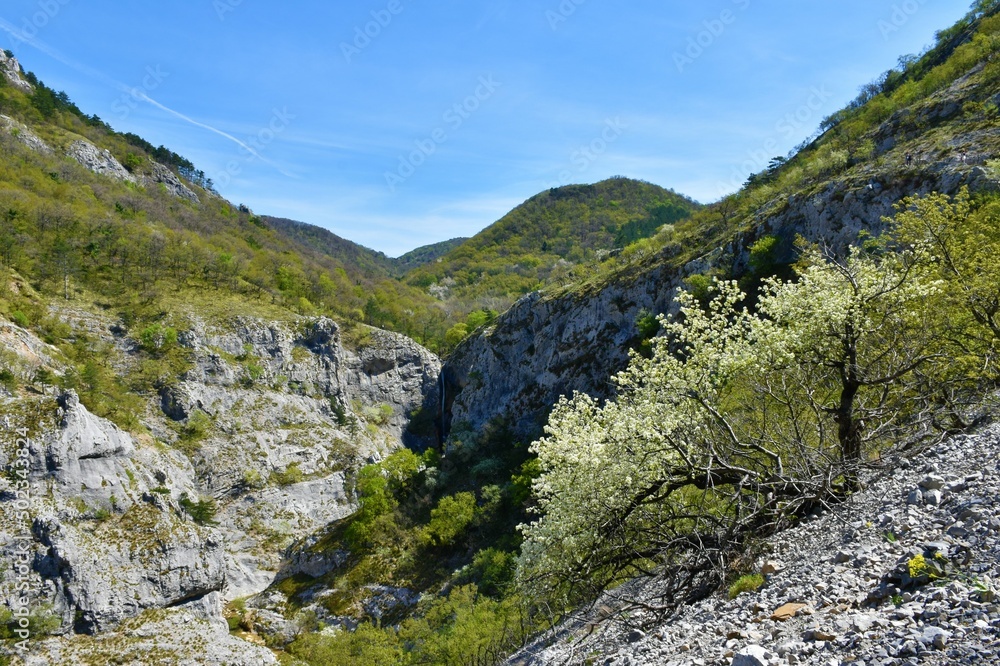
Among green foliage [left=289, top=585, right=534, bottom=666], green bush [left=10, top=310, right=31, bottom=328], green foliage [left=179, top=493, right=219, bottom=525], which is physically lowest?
green foliage [left=289, top=585, right=534, bottom=666]

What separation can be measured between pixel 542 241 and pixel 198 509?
146 metres

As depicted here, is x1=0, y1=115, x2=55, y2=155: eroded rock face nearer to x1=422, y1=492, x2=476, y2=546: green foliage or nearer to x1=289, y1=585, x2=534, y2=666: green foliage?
x1=422, y1=492, x2=476, y2=546: green foliage

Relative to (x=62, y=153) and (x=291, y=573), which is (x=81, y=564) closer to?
(x=291, y=573)

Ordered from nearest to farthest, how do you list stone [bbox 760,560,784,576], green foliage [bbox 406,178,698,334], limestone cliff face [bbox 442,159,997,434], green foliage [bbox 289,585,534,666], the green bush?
stone [bbox 760,560,784,576]
green foliage [bbox 289,585,534,666]
limestone cliff face [bbox 442,159,997,434]
the green bush
green foliage [bbox 406,178,698,334]

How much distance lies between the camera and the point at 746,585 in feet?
29.2

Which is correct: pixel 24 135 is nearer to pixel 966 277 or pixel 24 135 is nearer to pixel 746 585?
pixel 746 585

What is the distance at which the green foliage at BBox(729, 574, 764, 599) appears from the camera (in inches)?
345

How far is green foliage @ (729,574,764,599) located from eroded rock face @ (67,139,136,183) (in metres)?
132

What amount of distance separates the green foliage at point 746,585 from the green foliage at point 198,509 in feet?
167

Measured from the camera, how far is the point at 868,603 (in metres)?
6.54

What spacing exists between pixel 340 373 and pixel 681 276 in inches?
2017

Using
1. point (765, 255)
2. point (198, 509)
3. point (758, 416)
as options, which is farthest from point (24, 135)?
point (758, 416)

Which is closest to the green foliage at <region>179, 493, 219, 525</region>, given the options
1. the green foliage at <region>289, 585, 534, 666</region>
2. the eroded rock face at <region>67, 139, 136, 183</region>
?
the green foliage at <region>289, 585, 534, 666</region>

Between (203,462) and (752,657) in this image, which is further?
(203,462)
